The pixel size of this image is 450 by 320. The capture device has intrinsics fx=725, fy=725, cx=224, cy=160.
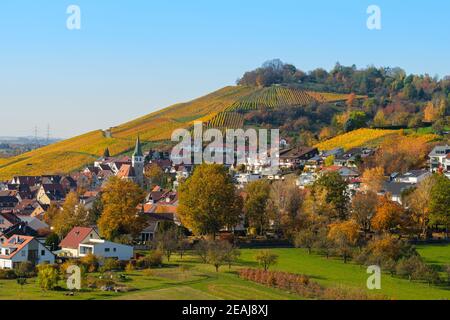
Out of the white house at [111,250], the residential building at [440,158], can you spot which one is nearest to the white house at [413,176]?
the residential building at [440,158]

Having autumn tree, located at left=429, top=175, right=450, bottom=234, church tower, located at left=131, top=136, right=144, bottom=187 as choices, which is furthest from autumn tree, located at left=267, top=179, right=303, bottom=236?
church tower, located at left=131, top=136, right=144, bottom=187

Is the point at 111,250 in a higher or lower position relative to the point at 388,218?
lower

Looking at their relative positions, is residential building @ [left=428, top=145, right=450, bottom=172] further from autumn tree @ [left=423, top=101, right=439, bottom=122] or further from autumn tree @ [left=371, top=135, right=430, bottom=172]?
autumn tree @ [left=423, top=101, right=439, bottom=122]

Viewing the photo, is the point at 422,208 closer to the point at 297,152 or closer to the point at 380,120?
the point at 297,152

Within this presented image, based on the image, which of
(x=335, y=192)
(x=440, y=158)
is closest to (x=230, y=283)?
(x=335, y=192)

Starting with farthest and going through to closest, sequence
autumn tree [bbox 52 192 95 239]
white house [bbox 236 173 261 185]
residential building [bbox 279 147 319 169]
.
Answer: residential building [bbox 279 147 319 169] < white house [bbox 236 173 261 185] < autumn tree [bbox 52 192 95 239]
